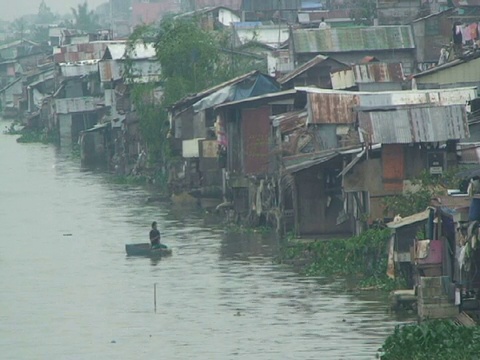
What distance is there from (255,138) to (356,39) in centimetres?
884

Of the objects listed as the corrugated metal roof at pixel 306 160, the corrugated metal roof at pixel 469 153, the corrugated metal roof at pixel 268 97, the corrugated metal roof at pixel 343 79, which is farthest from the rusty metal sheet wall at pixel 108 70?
the corrugated metal roof at pixel 469 153

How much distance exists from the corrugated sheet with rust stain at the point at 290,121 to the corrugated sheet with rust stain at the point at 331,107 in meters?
0.81

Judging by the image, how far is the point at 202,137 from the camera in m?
36.3

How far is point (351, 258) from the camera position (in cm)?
2425

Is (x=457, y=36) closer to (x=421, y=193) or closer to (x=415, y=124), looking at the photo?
(x=415, y=124)

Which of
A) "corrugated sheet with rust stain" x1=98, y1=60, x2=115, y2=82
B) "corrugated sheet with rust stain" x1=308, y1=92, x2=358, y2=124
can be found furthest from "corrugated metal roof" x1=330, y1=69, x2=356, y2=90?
"corrugated sheet with rust stain" x1=98, y1=60, x2=115, y2=82

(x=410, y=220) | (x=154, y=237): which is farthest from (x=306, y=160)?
(x=410, y=220)

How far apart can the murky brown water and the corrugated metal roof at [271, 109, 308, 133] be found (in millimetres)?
2215

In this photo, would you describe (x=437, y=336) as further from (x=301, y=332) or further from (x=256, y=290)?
(x=256, y=290)

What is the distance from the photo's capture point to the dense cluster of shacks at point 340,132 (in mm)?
20530

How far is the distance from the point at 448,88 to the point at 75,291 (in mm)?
8708

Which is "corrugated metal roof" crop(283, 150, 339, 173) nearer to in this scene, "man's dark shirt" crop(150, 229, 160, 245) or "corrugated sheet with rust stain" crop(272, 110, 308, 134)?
"corrugated sheet with rust stain" crop(272, 110, 308, 134)

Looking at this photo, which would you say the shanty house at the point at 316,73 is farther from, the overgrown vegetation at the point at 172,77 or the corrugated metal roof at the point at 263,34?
the corrugated metal roof at the point at 263,34

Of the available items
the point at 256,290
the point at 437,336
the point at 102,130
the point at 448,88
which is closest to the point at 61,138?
the point at 102,130
